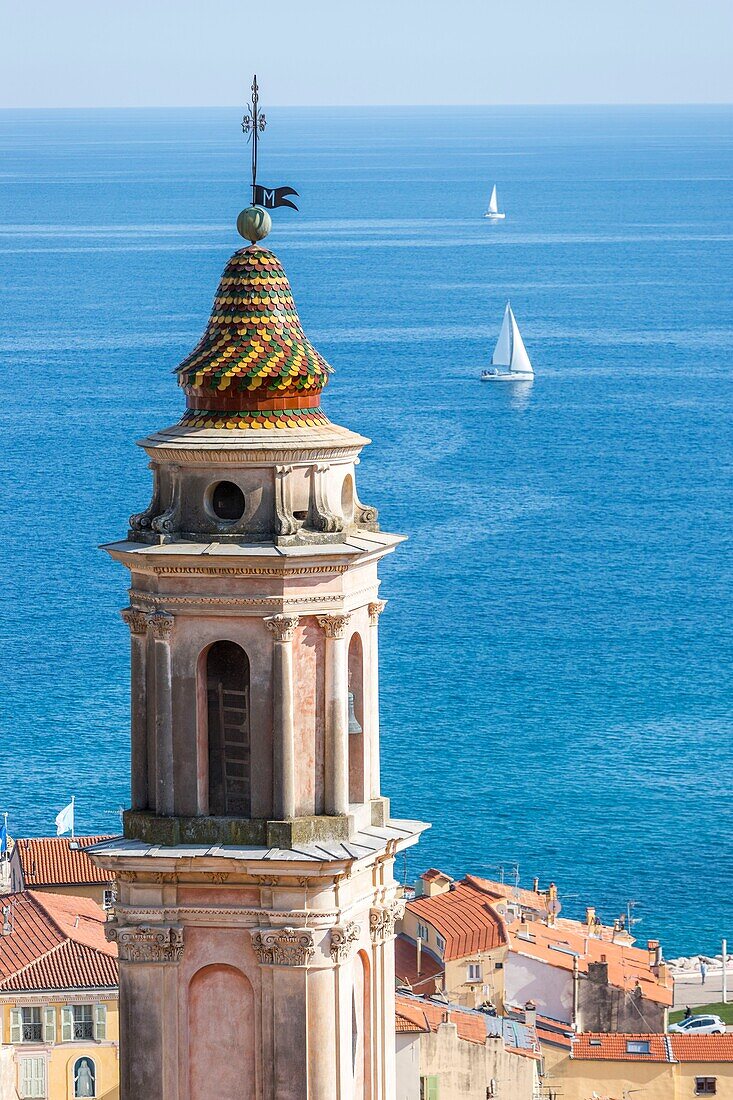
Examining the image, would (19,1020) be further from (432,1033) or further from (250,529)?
(250,529)

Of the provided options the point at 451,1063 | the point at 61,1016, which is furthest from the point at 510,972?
the point at 61,1016

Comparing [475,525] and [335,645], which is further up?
[475,525]

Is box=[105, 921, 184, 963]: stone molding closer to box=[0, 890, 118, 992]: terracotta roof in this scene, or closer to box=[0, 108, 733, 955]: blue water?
box=[0, 890, 118, 992]: terracotta roof

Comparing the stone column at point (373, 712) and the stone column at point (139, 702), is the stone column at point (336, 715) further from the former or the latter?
the stone column at point (139, 702)

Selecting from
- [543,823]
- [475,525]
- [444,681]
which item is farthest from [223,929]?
[475,525]

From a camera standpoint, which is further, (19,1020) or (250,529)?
(19,1020)

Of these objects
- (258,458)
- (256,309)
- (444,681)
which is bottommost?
(258,458)

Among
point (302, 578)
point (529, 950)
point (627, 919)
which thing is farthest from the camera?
point (627, 919)

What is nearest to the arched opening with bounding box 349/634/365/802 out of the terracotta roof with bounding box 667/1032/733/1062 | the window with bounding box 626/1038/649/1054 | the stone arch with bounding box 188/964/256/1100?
the stone arch with bounding box 188/964/256/1100
